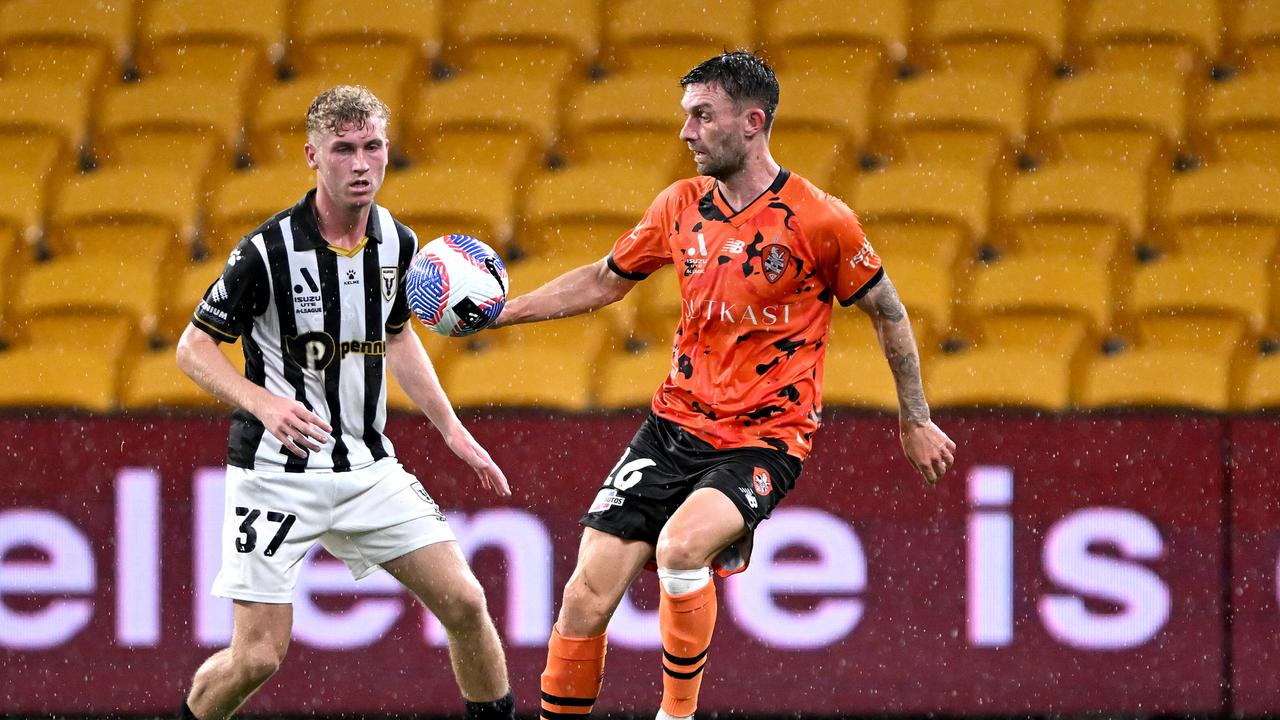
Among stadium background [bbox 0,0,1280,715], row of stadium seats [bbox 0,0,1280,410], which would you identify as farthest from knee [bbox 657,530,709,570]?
row of stadium seats [bbox 0,0,1280,410]

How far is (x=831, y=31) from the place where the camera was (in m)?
8.73

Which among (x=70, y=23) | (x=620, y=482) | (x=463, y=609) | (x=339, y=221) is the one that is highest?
(x=70, y=23)

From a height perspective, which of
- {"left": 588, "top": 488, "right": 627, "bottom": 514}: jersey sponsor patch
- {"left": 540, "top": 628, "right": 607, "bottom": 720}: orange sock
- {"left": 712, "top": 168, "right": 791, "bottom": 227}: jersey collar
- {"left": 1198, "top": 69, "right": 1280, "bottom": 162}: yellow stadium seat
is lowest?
{"left": 540, "top": 628, "right": 607, "bottom": 720}: orange sock

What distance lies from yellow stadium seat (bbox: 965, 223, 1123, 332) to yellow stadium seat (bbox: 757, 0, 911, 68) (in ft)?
4.91

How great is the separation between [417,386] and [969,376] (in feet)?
9.04

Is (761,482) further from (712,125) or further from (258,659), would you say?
(258,659)

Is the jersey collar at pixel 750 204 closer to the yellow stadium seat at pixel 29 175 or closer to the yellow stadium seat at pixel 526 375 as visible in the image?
the yellow stadium seat at pixel 526 375

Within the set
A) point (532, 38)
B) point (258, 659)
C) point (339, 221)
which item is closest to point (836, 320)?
point (532, 38)

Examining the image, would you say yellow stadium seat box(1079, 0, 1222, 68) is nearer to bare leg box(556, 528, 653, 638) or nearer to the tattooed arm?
the tattooed arm

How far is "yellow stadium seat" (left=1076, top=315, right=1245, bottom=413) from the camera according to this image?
22.6 ft

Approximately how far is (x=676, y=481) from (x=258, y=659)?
49.7 inches

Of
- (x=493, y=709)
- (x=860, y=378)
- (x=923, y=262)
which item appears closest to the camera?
(x=493, y=709)

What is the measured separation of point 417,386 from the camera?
5.07 m

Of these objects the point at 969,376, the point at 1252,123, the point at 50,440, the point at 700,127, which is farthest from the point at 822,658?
the point at 1252,123
